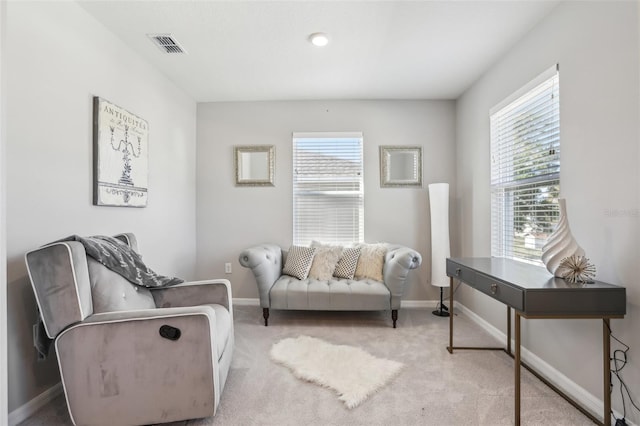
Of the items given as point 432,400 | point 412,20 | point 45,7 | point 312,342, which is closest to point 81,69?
point 45,7

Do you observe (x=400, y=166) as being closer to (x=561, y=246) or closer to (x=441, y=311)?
(x=441, y=311)

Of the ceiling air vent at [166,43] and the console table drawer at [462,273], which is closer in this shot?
the console table drawer at [462,273]

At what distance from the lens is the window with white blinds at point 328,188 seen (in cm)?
360

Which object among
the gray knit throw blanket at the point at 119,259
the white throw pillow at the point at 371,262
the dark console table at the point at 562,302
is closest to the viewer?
the dark console table at the point at 562,302

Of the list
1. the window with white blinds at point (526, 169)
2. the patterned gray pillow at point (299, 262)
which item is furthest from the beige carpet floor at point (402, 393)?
the window with white blinds at point (526, 169)

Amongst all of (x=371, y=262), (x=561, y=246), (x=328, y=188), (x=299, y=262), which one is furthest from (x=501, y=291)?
(x=328, y=188)

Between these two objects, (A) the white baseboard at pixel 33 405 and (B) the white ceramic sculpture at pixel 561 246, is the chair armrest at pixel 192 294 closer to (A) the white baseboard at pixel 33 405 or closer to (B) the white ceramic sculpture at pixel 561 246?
(A) the white baseboard at pixel 33 405

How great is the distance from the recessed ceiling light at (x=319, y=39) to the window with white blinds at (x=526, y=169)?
154 centimetres

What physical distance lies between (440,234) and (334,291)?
1336 millimetres

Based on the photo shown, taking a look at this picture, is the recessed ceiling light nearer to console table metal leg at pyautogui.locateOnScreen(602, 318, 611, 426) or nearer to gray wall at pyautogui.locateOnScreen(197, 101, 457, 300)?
gray wall at pyautogui.locateOnScreen(197, 101, 457, 300)

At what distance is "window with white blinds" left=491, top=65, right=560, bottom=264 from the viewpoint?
2016mm

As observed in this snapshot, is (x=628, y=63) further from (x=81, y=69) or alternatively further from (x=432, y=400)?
(x=81, y=69)

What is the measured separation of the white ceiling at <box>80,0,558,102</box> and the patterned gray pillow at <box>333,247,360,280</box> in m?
1.79

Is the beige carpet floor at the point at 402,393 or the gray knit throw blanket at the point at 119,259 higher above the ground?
the gray knit throw blanket at the point at 119,259
